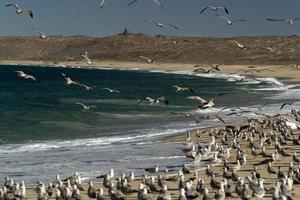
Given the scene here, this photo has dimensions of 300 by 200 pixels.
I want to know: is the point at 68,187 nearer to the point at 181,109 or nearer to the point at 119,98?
the point at 181,109

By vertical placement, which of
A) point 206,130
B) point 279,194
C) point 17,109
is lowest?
point 279,194

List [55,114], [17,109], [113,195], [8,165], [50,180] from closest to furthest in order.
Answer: [113,195] → [50,180] → [8,165] → [55,114] → [17,109]

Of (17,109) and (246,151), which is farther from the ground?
(17,109)

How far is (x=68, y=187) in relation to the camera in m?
22.6

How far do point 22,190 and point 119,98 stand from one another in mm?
57210

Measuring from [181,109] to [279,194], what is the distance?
137ft

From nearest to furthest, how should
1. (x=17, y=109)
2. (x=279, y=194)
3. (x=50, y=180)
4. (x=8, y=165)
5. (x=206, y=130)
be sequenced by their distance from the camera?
1. (x=279, y=194)
2. (x=50, y=180)
3. (x=8, y=165)
4. (x=206, y=130)
5. (x=17, y=109)

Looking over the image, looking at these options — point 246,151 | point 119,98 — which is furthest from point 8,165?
point 119,98

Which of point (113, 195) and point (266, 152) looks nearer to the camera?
point (113, 195)

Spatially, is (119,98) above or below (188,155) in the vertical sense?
above

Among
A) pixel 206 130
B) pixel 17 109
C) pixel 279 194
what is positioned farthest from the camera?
pixel 17 109

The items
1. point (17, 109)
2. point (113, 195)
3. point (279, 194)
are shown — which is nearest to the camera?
point (279, 194)

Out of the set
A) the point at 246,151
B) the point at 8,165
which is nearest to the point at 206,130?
the point at 246,151

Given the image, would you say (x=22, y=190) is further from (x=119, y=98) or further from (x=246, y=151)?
(x=119, y=98)
